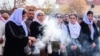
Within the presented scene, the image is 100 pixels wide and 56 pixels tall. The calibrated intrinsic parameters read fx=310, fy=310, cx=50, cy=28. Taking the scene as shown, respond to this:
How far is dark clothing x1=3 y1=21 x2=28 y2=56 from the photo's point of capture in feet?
13.0

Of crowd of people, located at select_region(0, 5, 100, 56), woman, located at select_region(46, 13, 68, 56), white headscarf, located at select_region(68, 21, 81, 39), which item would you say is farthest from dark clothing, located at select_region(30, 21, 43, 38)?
white headscarf, located at select_region(68, 21, 81, 39)

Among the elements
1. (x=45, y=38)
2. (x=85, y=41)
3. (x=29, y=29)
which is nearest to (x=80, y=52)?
(x=85, y=41)

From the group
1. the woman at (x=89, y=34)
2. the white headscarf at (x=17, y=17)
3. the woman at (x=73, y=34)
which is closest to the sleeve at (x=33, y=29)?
the white headscarf at (x=17, y=17)

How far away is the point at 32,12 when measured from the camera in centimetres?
434

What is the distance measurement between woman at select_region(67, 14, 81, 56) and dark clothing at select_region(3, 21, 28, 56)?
82cm

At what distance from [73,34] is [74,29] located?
80mm

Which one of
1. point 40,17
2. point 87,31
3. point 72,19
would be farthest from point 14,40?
point 87,31

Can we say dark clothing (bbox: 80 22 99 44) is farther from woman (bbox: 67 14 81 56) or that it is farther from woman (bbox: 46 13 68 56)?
woman (bbox: 46 13 68 56)

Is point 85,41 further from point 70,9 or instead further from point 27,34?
point 27,34

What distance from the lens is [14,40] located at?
403cm

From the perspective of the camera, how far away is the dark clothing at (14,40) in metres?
3.96

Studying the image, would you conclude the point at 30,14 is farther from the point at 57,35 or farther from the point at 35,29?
the point at 57,35

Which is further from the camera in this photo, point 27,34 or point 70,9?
point 70,9

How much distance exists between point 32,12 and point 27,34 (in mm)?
332
